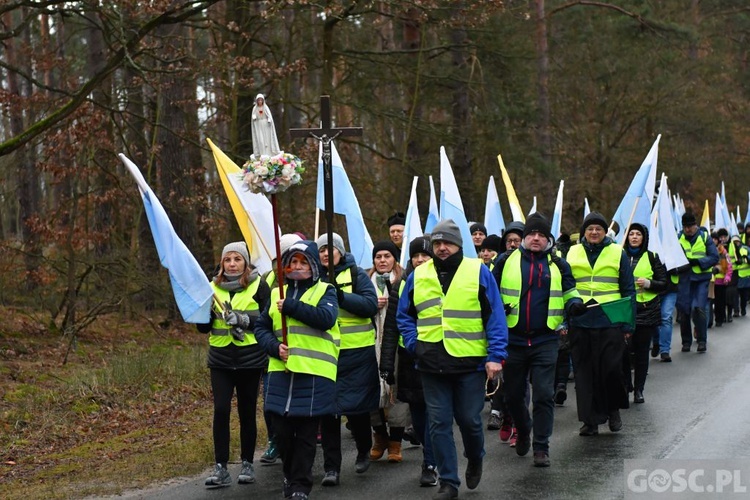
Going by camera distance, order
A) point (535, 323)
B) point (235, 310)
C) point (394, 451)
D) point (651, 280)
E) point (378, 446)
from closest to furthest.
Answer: point (235, 310)
point (535, 323)
point (394, 451)
point (378, 446)
point (651, 280)

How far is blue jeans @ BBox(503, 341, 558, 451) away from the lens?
8852 mm

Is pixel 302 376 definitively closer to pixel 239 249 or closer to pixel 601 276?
pixel 239 249

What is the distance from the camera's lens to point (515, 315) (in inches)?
352

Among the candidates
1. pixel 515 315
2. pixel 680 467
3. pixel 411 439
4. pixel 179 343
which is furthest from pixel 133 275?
pixel 680 467

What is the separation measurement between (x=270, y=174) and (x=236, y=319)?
3.77ft

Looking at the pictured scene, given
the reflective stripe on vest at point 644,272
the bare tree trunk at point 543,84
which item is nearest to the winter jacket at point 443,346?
the reflective stripe on vest at point 644,272

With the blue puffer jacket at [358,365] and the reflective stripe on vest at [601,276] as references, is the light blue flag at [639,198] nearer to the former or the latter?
the reflective stripe on vest at [601,276]

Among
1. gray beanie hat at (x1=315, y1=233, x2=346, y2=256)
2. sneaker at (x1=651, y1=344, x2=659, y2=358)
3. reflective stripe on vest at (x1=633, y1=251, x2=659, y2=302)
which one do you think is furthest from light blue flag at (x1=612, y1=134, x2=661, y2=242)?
gray beanie hat at (x1=315, y1=233, x2=346, y2=256)

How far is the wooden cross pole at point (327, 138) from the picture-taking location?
8289mm

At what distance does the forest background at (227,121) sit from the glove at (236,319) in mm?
1822

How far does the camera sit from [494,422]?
35.3 ft

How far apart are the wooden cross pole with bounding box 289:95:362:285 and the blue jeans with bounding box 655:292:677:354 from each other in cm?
777

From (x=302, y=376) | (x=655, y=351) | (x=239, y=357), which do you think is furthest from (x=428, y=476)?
(x=655, y=351)

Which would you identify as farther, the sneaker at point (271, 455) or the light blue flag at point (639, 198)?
the light blue flag at point (639, 198)
